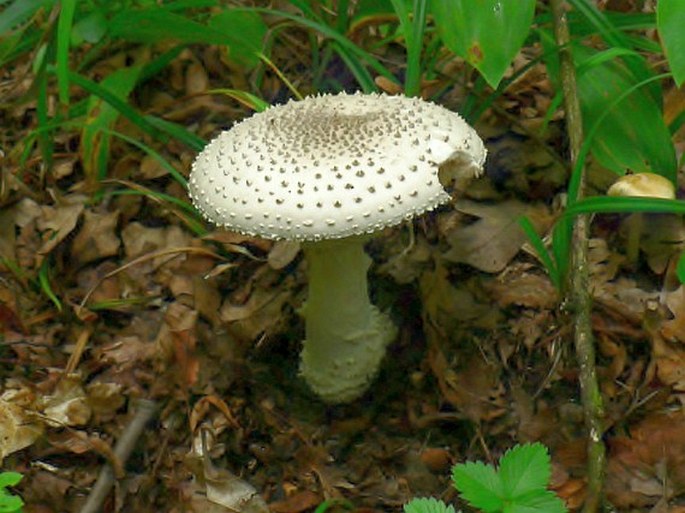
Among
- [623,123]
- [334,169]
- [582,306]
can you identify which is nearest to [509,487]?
[582,306]

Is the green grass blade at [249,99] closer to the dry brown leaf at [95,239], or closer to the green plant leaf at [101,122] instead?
the green plant leaf at [101,122]

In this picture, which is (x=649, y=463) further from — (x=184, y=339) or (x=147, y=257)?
(x=147, y=257)

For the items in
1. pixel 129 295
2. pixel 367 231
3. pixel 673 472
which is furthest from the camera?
pixel 129 295

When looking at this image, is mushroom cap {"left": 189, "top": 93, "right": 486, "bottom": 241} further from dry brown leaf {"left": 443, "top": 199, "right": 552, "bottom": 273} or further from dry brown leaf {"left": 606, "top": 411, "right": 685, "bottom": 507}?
→ dry brown leaf {"left": 606, "top": 411, "right": 685, "bottom": 507}

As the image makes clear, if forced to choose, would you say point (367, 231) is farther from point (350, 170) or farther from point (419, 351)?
point (419, 351)

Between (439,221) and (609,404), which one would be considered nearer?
(609,404)

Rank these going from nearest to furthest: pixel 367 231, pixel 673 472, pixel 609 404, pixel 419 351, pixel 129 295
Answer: pixel 367 231
pixel 673 472
pixel 609 404
pixel 419 351
pixel 129 295

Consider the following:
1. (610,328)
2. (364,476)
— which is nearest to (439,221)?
(610,328)

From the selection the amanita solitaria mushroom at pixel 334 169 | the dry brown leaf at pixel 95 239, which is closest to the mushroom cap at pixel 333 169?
the amanita solitaria mushroom at pixel 334 169
